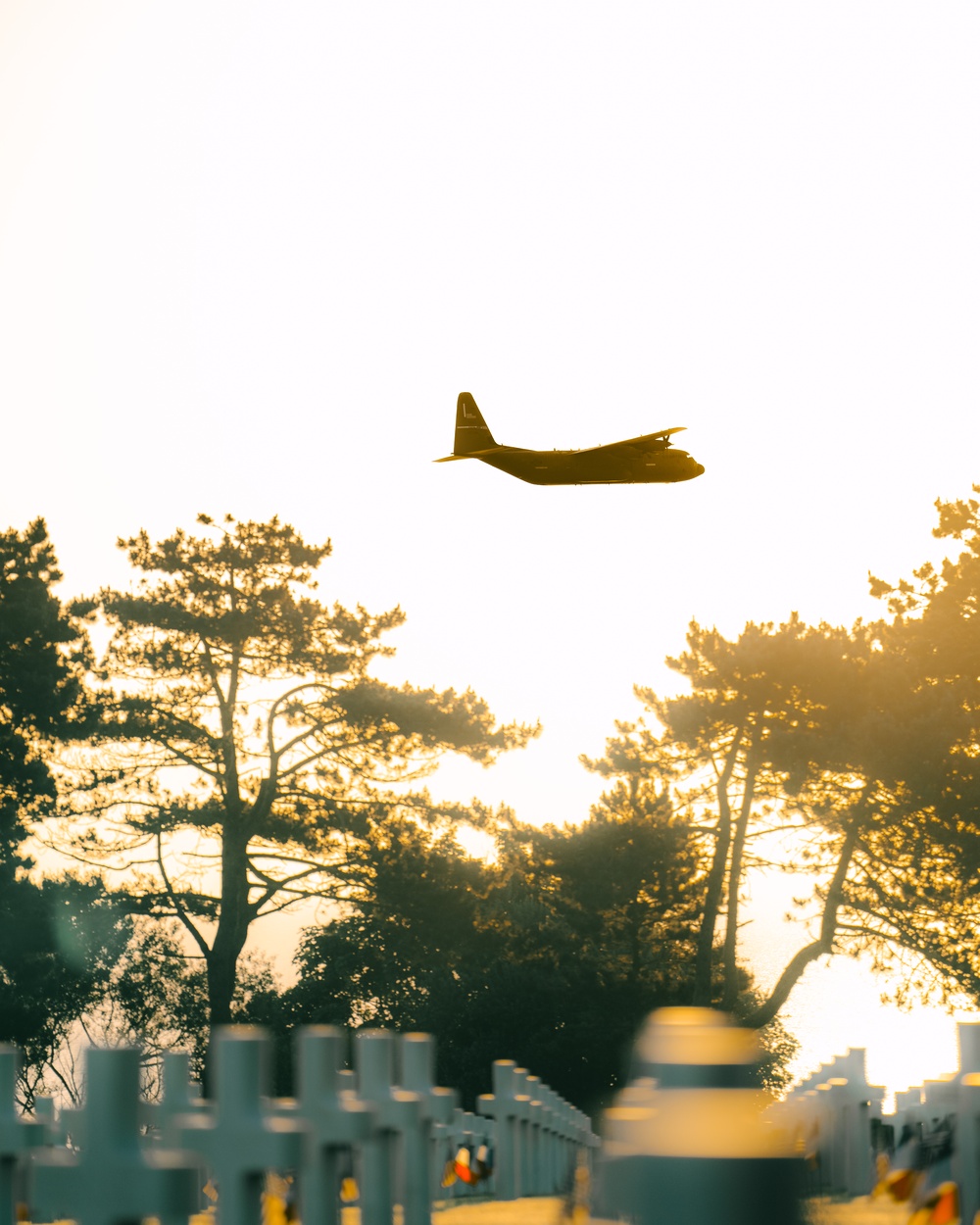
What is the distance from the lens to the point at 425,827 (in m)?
35.7

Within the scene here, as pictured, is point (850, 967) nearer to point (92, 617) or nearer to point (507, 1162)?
A: point (92, 617)

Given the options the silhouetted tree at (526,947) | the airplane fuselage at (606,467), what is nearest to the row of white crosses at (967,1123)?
the airplane fuselage at (606,467)

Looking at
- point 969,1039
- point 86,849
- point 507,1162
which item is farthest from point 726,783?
point 969,1039

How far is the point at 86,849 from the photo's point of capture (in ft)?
116

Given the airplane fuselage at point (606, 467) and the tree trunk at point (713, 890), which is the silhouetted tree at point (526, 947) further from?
the airplane fuselage at point (606, 467)

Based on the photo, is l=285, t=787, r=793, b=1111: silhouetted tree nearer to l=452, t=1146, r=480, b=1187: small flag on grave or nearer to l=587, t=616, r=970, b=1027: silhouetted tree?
l=587, t=616, r=970, b=1027: silhouetted tree

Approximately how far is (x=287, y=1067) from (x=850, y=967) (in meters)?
15.5

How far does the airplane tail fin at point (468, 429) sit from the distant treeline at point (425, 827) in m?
8.18

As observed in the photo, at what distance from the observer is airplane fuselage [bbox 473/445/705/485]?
22.0m

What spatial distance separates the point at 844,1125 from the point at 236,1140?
5.92 meters

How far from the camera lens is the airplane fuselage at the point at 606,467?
22.0m

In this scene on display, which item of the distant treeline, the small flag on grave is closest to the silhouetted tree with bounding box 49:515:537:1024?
the distant treeline

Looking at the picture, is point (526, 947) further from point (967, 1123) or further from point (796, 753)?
point (967, 1123)

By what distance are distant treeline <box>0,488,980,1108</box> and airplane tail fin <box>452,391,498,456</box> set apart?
26.8 ft
